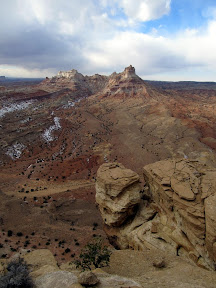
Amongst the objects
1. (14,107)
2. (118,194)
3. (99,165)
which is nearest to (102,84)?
(14,107)

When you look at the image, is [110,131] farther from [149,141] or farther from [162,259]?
[162,259]

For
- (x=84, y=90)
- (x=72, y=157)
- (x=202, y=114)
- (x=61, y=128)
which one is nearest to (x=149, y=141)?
(x=72, y=157)

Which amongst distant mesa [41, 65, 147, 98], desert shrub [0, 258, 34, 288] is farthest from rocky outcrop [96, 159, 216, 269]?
distant mesa [41, 65, 147, 98]

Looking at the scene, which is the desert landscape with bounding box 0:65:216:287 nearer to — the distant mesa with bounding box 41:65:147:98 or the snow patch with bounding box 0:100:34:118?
the snow patch with bounding box 0:100:34:118

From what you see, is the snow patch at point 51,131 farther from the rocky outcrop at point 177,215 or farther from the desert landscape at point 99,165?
the rocky outcrop at point 177,215

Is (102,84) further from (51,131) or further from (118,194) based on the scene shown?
(118,194)

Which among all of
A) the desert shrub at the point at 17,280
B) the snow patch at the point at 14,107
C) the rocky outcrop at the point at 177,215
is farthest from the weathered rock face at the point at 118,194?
the snow patch at the point at 14,107

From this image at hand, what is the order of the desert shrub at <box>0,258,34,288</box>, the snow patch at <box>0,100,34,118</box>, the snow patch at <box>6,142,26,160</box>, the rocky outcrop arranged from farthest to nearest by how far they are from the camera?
1. the snow patch at <box>0,100,34,118</box>
2. the snow patch at <box>6,142,26,160</box>
3. the rocky outcrop
4. the desert shrub at <box>0,258,34,288</box>
